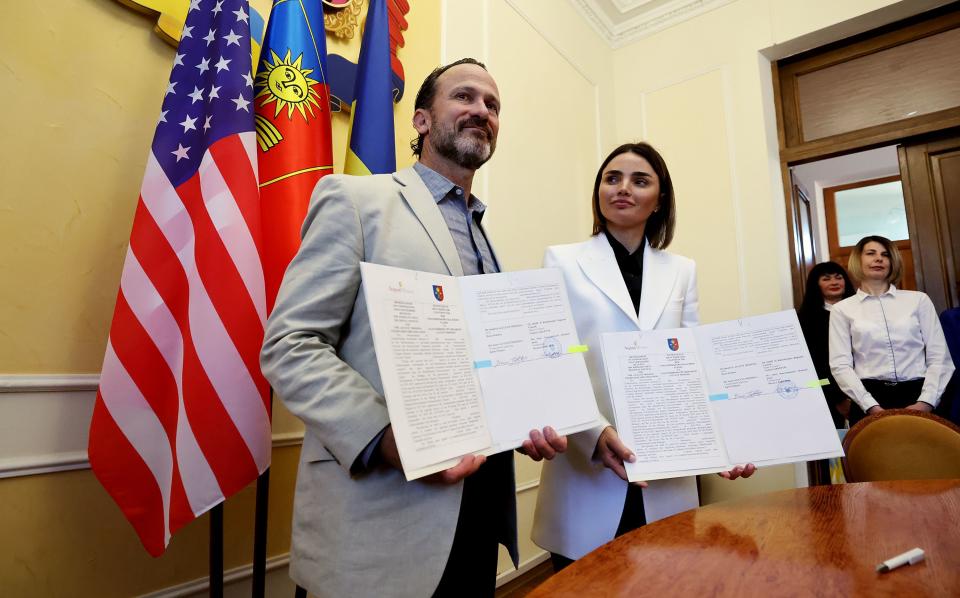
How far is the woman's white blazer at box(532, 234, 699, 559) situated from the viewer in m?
1.18

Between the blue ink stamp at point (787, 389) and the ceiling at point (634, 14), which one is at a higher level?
the ceiling at point (634, 14)

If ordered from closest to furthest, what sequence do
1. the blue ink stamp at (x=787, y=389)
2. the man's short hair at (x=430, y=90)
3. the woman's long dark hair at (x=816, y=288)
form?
1. the blue ink stamp at (x=787, y=389)
2. the man's short hair at (x=430, y=90)
3. the woman's long dark hair at (x=816, y=288)

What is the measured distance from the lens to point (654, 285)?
1385 millimetres

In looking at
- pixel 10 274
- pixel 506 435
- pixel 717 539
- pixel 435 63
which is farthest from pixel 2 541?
pixel 435 63

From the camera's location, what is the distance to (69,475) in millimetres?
1229

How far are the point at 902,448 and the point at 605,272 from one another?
38.4 inches

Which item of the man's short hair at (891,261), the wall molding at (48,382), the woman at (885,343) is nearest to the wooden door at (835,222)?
the man's short hair at (891,261)

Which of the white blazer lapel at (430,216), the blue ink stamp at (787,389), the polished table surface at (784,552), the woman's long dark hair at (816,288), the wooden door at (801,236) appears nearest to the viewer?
the polished table surface at (784,552)

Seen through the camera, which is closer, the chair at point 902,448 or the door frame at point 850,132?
the chair at point 902,448

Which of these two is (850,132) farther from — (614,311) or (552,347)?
(552,347)

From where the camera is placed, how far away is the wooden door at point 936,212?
10.4 feet

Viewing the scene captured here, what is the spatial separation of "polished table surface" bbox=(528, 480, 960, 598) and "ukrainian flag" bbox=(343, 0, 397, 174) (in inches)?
53.8

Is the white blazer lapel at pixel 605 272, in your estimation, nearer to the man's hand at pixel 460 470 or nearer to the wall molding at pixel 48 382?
the man's hand at pixel 460 470

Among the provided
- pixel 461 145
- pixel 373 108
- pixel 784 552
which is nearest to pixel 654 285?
pixel 461 145
